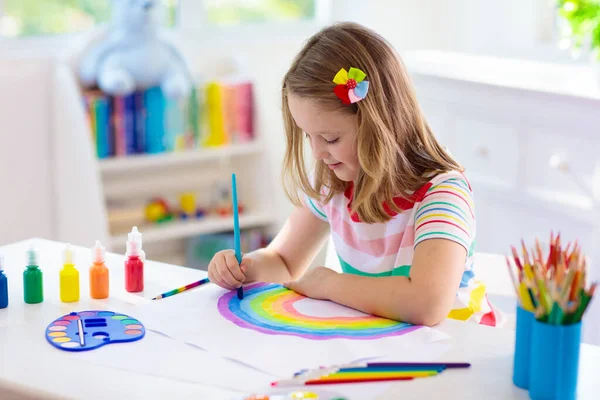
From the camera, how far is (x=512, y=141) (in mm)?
2539

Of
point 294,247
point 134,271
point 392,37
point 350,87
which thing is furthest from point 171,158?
point 350,87

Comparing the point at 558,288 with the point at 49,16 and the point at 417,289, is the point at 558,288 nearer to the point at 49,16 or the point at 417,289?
the point at 417,289

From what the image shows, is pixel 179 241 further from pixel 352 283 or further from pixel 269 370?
pixel 269 370

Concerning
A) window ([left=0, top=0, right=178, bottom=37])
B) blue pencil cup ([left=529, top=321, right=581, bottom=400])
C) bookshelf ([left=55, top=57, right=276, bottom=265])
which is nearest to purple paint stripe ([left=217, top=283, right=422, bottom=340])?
blue pencil cup ([left=529, top=321, right=581, bottom=400])

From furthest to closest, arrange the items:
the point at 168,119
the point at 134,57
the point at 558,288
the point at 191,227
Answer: the point at 191,227 → the point at 168,119 → the point at 134,57 → the point at 558,288

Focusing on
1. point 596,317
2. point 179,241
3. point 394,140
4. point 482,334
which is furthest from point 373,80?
point 179,241

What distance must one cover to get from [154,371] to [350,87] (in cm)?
55

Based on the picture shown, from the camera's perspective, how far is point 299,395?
1.01m

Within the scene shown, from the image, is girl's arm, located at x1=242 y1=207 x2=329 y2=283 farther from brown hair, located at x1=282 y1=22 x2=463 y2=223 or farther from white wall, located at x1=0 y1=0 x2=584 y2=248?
white wall, located at x1=0 y1=0 x2=584 y2=248

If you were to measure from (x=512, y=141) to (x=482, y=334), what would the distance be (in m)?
1.41

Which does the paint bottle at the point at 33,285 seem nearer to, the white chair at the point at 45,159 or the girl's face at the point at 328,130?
the girl's face at the point at 328,130

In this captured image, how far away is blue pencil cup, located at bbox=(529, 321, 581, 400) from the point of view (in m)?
0.98

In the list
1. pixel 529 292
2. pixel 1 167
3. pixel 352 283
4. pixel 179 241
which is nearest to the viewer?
pixel 529 292

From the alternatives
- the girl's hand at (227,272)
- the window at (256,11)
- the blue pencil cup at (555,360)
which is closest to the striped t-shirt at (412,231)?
the girl's hand at (227,272)
